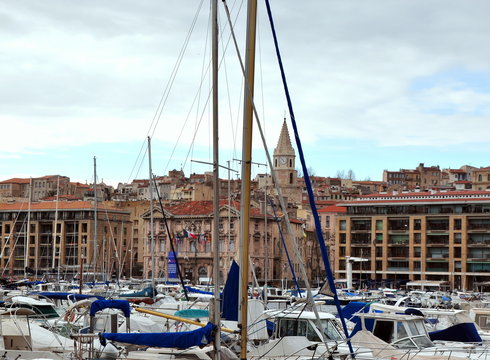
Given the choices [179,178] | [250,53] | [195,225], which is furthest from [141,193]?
[250,53]

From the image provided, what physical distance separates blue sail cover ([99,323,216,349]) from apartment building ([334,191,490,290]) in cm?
8732

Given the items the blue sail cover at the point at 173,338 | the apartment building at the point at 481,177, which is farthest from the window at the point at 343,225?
the blue sail cover at the point at 173,338

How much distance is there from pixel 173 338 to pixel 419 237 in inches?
3683

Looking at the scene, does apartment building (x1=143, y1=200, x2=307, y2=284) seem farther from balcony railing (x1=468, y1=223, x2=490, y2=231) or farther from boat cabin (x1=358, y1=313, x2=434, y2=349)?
boat cabin (x1=358, y1=313, x2=434, y2=349)

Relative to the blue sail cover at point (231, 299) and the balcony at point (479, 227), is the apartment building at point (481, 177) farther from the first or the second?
the blue sail cover at point (231, 299)

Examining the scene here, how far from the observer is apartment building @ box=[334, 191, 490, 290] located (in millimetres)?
108750

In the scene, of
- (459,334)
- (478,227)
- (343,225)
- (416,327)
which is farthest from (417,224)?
(416,327)

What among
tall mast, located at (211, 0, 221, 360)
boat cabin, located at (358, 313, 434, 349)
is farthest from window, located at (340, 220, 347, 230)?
tall mast, located at (211, 0, 221, 360)

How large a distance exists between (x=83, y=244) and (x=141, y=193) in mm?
67759

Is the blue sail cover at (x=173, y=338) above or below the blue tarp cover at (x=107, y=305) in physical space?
below

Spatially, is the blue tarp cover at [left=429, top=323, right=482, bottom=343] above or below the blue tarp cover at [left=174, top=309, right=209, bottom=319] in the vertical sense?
below

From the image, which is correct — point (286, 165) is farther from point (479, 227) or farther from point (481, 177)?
point (479, 227)

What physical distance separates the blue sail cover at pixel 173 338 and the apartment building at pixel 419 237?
8732 cm

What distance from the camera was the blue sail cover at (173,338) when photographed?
2056 cm
